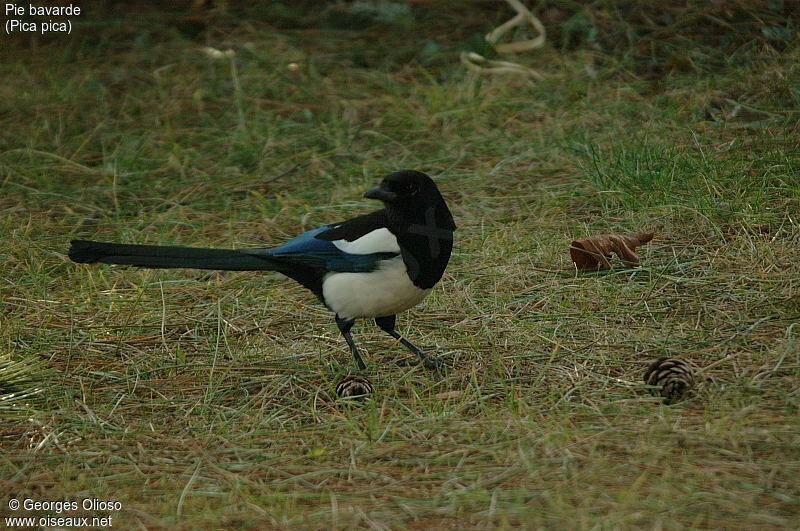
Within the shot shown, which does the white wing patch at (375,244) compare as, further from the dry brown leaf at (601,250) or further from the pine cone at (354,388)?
the dry brown leaf at (601,250)

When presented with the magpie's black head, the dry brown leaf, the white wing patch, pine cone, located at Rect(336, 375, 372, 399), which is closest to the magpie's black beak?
the magpie's black head

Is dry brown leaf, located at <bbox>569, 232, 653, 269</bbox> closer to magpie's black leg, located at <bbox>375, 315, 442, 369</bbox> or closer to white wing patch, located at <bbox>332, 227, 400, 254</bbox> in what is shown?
magpie's black leg, located at <bbox>375, 315, 442, 369</bbox>

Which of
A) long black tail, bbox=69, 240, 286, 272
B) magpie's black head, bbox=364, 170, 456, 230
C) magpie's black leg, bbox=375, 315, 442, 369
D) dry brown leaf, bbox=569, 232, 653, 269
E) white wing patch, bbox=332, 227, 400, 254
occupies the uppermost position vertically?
magpie's black head, bbox=364, 170, 456, 230

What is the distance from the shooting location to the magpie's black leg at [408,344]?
3207 millimetres

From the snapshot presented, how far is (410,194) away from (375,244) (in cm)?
19

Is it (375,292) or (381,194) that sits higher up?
(381,194)

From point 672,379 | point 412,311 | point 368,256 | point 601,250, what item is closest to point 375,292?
point 368,256

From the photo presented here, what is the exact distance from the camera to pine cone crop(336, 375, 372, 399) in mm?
2971

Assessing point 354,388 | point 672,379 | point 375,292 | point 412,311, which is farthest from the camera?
point 412,311

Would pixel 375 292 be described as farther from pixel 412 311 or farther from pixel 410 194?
pixel 412 311

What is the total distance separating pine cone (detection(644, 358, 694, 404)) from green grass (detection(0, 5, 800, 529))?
7 centimetres

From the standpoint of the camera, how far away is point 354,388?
298 centimetres

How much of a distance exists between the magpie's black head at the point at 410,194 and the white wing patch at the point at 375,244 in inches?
3.6

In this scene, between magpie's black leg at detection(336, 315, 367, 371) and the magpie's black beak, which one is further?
magpie's black leg at detection(336, 315, 367, 371)
